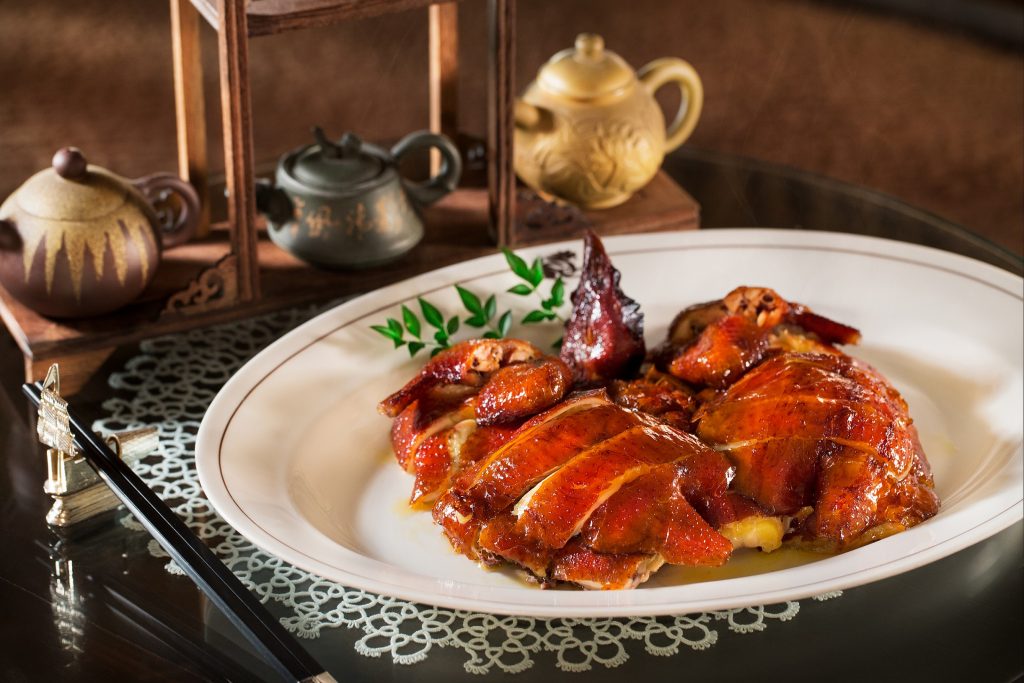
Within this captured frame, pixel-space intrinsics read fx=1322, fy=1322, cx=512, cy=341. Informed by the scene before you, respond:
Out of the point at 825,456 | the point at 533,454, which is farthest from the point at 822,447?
the point at 533,454

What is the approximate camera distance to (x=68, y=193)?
184 cm

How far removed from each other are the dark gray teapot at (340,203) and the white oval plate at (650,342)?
0.18 m

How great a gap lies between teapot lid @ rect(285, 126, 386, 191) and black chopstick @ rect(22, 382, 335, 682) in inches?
A: 24.6

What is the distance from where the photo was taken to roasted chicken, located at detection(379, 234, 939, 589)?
56.2 inches

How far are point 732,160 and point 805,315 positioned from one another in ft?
2.53

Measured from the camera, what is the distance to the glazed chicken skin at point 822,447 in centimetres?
150

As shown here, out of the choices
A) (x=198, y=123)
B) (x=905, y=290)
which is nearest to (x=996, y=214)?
(x=905, y=290)

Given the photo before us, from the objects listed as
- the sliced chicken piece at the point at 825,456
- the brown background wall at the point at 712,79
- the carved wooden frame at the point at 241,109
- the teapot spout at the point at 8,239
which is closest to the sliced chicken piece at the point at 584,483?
the sliced chicken piece at the point at 825,456

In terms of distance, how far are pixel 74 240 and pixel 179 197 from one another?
0.26m

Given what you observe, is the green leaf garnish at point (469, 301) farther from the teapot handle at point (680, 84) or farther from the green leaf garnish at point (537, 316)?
the teapot handle at point (680, 84)

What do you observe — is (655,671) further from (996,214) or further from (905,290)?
(996,214)

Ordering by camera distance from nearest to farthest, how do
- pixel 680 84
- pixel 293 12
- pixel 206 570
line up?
pixel 206 570, pixel 293 12, pixel 680 84

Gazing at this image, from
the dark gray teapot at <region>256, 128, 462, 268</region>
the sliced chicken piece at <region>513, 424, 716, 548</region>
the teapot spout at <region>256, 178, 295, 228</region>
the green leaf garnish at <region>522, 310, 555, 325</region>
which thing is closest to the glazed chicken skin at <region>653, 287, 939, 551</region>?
the sliced chicken piece at <region>513, 424, 716, 548</region>

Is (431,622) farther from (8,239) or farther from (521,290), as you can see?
(8,239)
